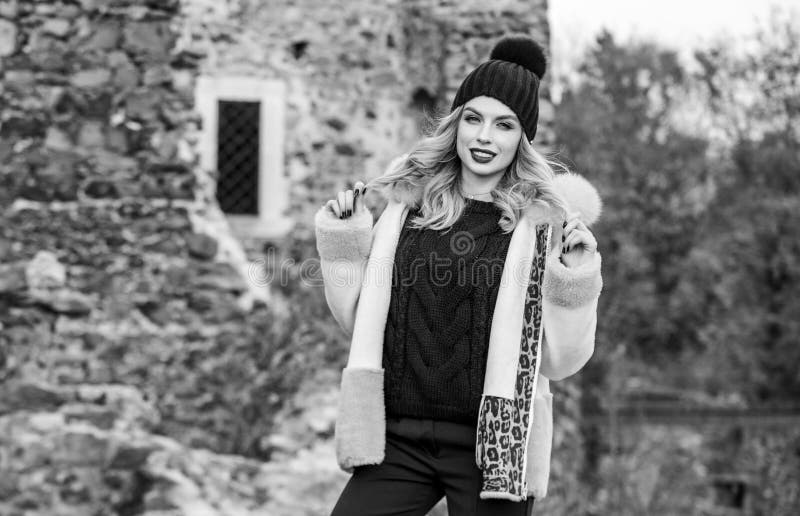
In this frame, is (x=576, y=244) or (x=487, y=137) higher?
(x=487, y=137)

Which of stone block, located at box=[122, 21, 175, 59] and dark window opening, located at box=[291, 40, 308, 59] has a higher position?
dark window opening, located at box=[291, 40, 308, 59]

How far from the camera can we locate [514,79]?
122 inches

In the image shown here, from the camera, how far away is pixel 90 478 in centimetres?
566

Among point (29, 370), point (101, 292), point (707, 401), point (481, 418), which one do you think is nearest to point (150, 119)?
point (101, 292)

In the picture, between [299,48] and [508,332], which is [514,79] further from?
[299,48]

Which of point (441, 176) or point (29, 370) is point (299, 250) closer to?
point (29, 370)

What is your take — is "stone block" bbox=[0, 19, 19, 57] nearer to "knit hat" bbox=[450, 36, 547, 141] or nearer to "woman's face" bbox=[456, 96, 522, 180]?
"knit hat" bbox=[450, 36, 547, 141]

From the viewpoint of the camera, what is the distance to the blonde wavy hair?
301 centimetres

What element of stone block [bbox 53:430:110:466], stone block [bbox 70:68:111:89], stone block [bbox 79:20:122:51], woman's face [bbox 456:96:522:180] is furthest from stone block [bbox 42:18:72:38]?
woman's face [bbox 456:96:522:180]

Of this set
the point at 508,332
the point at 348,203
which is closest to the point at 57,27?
the point at 348,203

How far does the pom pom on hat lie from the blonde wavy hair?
0.67 feet

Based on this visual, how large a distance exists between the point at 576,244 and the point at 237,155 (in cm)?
608

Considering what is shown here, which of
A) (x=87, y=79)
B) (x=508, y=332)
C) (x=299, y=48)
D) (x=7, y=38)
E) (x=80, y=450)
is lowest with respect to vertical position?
(x=80, y=450)

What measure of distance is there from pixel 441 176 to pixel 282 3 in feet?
18.5
